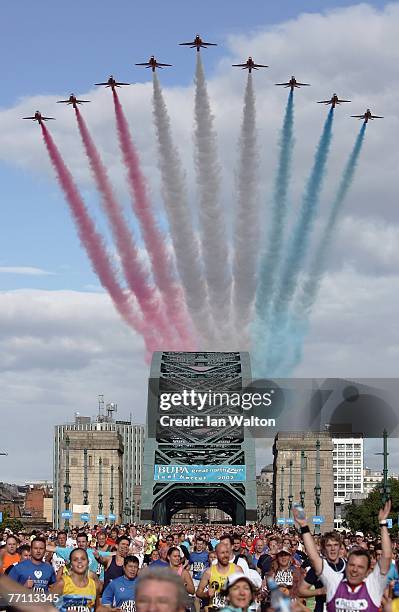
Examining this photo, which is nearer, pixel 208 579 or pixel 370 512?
pixel 208 579

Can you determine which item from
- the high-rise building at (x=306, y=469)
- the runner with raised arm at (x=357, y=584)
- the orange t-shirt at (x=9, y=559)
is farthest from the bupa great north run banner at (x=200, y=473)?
the runner with raised arm at (x=357, y=584)

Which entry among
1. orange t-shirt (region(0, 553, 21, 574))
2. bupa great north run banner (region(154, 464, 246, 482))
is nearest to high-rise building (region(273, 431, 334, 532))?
bupa great north run banner (region(154, 464, 246, 482))

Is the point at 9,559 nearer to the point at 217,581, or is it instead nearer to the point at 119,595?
the point at 217,581

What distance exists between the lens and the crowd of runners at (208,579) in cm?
656

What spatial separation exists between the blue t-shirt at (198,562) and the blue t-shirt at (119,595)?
8.28 m

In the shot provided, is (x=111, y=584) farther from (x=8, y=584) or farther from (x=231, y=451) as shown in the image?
(x=231, y=451)

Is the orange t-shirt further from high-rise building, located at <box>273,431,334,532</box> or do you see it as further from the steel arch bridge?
high-rise building, located at <box>273,431,334,532</box>

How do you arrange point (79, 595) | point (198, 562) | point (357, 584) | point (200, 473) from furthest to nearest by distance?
1. point (200, 473)
2. point (198, 562)
3. point (79, 595)
4. point (357, 584)

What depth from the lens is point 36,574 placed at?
18.4 meters

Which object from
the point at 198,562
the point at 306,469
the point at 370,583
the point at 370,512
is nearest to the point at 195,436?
the point at 306,469

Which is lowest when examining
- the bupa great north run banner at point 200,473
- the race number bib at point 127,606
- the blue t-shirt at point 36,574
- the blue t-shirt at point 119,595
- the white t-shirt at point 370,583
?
the race number bib at point 127,606

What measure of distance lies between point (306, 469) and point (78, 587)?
130 meters

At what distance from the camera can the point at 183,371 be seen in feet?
452

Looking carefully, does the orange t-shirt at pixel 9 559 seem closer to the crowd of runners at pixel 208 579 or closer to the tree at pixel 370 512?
the crowd of runners at pixel 208 579
